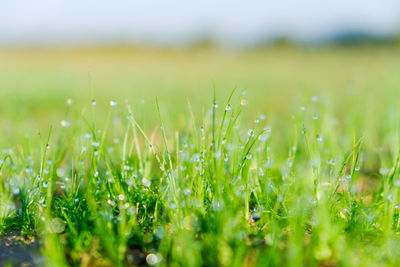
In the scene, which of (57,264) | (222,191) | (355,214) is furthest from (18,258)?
(355,214)

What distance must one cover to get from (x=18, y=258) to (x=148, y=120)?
3395 mm

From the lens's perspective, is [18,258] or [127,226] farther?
[127,226]

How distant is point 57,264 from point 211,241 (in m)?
0.58

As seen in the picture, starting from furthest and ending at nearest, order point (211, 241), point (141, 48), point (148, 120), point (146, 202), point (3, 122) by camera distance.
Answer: point (141, 48)
point (148, 120)
point (3, 122)
point (146, 202)
point (211, 241)

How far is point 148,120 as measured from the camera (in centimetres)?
493

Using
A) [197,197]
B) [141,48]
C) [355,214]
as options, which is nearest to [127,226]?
[197,197]

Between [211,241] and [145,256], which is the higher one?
[211,241]

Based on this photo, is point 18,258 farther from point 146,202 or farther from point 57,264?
point 146,202

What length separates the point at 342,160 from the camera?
1911 millimetres

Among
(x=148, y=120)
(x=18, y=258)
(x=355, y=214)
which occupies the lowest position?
(x=148, y=120)

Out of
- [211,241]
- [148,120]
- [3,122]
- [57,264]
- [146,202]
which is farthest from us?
[148,120]

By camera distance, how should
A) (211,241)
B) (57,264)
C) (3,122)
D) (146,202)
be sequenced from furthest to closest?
(3,122) → (146,202) → (211,241) → (57,264)

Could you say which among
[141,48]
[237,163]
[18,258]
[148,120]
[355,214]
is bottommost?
[141,48]

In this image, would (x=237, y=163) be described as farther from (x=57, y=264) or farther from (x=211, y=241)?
(x=57, y=264)
